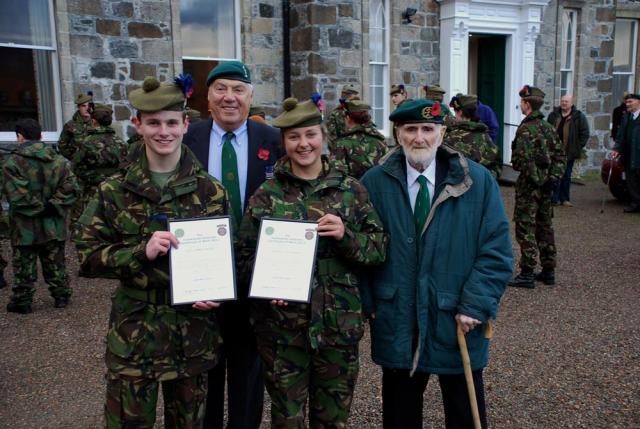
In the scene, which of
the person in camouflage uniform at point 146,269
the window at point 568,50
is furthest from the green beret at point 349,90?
the person in camouflage uniform at point 146,269

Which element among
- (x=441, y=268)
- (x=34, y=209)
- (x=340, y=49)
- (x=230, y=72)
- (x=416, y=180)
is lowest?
(x=34, y=209)

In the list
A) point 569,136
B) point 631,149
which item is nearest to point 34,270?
point 631,149

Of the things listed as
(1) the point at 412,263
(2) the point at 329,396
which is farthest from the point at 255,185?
(2) the point at 329,396

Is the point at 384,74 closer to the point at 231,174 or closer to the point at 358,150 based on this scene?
the point at 358,150

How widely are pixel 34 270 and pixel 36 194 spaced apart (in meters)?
0.78

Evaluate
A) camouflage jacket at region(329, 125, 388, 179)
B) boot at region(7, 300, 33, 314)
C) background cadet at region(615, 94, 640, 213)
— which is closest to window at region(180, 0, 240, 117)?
camouflage jacket at region(329, 125, 388, 179)

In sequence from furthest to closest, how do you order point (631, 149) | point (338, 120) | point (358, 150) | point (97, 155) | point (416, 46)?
point (416, 46) → point (631, 149) → point (338, 120) → point (97, 155) → point (358, 150)

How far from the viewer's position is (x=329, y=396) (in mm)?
2887

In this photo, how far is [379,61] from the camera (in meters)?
13.0

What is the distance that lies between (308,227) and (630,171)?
10.5 m

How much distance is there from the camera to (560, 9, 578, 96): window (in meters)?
15.4

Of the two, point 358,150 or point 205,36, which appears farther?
point 205,36

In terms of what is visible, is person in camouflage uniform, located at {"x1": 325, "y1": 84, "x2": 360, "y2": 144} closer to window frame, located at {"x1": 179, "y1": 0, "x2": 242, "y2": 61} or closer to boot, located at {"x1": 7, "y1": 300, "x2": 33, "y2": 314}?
window frame, located at {"x1": 179, "y1": 0, "x2": 242, "y2": 61}

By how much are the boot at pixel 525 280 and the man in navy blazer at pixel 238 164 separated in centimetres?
434
